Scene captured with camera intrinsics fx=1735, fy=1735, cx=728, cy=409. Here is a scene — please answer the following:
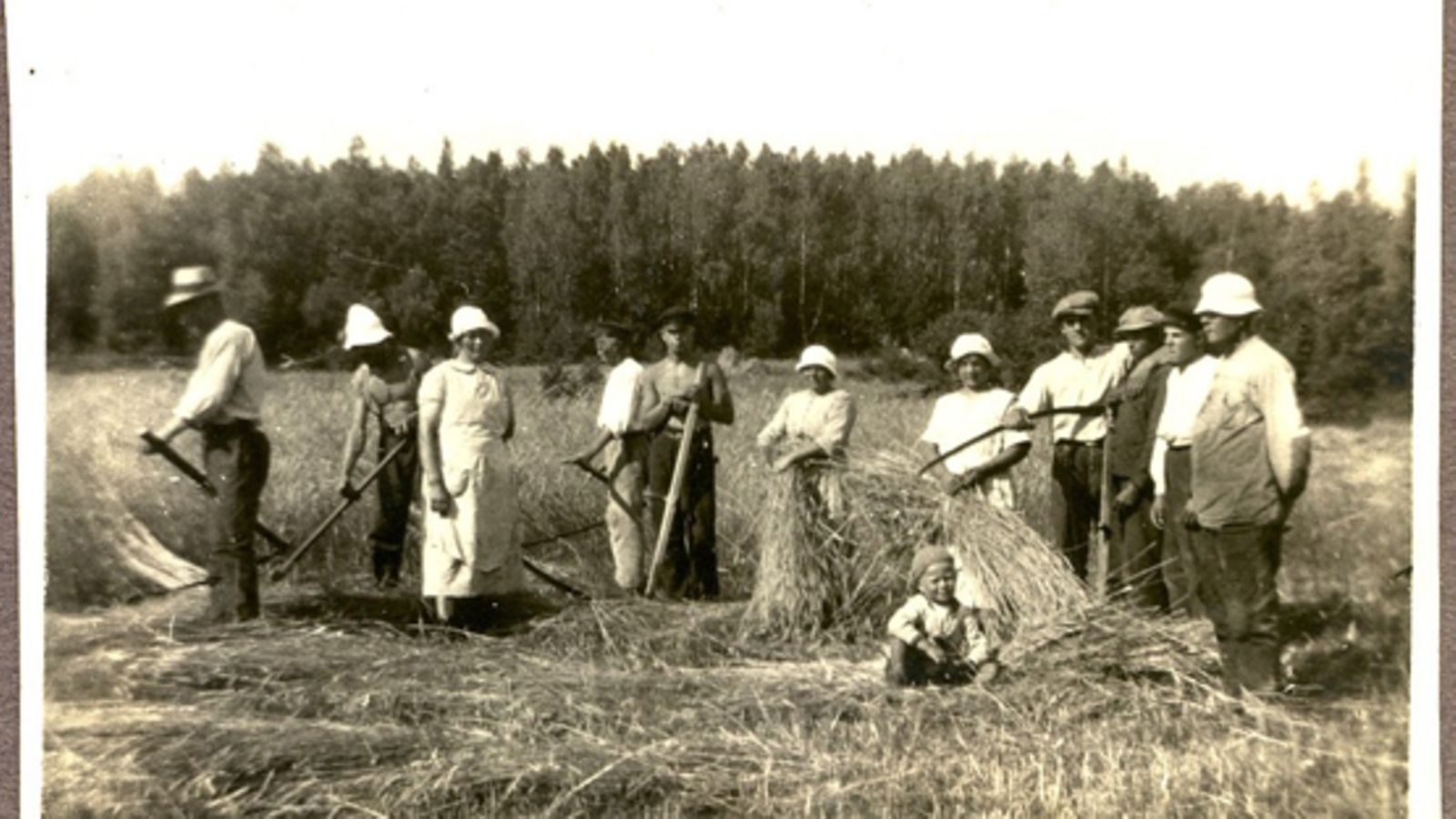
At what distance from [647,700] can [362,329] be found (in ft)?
4.66

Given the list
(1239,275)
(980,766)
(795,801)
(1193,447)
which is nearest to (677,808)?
(795,801)

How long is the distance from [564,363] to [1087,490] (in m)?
1.63

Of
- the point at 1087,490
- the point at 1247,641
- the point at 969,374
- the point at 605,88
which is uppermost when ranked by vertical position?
the point at 605,88

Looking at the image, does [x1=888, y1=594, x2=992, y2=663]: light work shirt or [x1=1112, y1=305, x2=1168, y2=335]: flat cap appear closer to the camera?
[x1=888, y1=594, x2=992, y2=663]: light work shirt

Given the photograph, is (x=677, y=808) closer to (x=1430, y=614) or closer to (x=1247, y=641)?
(x=1247, y=641)

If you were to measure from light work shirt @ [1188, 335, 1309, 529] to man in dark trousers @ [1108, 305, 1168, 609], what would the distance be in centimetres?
29

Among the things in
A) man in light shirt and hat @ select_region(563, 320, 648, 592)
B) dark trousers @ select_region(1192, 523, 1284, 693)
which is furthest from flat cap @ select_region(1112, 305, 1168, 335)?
man in light shirt and hat @ select_region(563, 320, 648, 592)

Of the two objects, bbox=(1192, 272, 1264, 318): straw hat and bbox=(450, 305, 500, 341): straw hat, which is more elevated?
bbox=(1192, 272, 1264, 318): straw hat

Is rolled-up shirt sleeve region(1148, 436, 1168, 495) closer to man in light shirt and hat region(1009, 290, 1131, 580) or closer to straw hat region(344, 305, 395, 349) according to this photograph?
man in light shirt and hat region(1009, 290, 1131, 580)

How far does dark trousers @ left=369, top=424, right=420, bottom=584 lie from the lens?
5.51 m

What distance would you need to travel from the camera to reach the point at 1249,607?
482 centimetres

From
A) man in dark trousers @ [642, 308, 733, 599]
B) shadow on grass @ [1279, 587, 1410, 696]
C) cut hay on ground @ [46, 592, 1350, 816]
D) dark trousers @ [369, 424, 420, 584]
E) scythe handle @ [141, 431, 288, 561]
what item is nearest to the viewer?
cut hay on ground @ [46, 592, 1350, 816]

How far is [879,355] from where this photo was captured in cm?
511

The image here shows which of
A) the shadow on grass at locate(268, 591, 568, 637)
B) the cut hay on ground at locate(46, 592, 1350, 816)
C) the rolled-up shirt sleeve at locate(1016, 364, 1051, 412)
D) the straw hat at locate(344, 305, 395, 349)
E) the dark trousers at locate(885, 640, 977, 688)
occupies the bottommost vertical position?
the cut hay on ground at locate(46, 592, 1350, 816)
